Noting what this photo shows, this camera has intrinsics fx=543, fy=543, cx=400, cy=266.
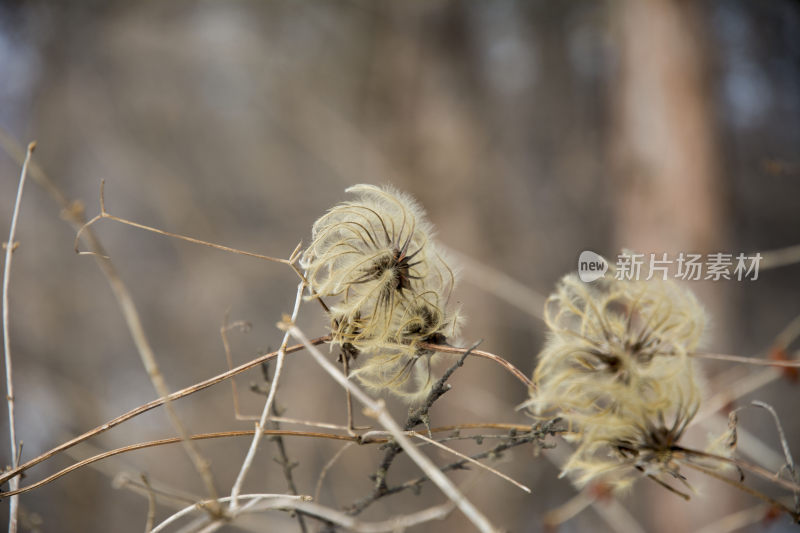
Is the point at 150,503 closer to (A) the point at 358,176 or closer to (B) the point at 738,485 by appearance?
(B) the point at 738,485

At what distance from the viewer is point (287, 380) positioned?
1.21 m

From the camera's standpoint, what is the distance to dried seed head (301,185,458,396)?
0.79ft

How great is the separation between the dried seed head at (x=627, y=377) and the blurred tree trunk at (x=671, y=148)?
618mm

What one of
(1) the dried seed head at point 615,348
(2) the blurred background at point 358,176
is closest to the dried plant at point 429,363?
(1) the dried seed head at point 615,348

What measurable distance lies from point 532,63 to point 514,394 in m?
0.88

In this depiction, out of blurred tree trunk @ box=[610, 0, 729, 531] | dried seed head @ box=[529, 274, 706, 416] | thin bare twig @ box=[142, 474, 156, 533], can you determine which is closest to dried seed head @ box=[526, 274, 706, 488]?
dried seed head @ box=[529, 274, 706, 416]

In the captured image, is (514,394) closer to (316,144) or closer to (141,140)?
(316,144)

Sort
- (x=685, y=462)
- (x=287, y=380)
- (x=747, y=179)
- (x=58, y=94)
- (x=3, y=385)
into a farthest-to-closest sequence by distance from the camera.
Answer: (x=747, y=179) < (x=287, y=380) < (x=58, y=94) < (x=3, y=385) < (x=685, y=462)

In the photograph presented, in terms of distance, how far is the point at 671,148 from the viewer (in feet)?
2.66

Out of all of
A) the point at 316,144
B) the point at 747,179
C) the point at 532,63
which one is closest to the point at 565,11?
the point at 532,63

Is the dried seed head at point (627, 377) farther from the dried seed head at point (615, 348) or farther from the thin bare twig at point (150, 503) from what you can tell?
the thin bare twig at point (150, 503)

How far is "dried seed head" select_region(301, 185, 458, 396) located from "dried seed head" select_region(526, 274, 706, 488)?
55mm

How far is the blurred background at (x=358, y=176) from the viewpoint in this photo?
84 cm

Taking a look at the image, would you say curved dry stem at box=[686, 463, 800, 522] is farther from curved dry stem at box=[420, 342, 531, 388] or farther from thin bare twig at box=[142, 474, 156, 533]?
thin bare twig at box=[142, 474, 156, 533]
